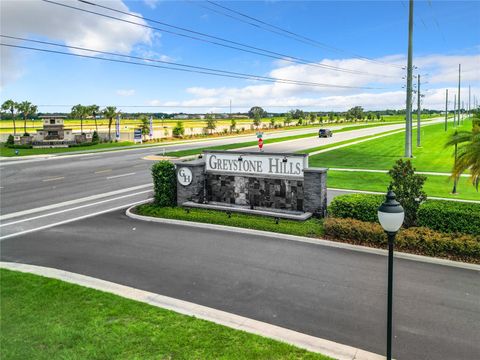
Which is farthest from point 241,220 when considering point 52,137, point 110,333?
point 52,137

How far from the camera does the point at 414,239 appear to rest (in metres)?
9.85

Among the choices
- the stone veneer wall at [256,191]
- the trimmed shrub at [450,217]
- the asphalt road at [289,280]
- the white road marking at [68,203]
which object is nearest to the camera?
the asphalt road at [289,280]

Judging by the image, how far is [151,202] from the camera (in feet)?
52.3

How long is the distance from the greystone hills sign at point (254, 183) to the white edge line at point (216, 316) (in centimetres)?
613

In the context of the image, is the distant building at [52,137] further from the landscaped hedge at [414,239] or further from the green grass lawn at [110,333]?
the green grass lawn at [110,333]

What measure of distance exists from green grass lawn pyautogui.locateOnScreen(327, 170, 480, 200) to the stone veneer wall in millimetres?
7901

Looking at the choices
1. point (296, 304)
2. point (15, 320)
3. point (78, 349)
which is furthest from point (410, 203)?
point (15, 320)

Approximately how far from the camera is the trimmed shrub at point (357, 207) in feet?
37.6

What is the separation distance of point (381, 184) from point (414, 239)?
39.1 ft

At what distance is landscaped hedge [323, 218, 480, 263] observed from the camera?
9.38m

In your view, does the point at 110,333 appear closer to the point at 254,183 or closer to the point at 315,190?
the point at 315,190

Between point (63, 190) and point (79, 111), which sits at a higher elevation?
point (79, 111)

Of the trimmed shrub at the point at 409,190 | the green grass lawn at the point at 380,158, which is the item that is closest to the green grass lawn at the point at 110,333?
the trimmed shrub at the point at 409,190

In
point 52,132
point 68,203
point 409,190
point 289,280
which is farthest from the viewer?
point 52,132
